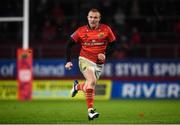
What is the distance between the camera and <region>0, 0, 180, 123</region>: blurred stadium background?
23203 millimetres

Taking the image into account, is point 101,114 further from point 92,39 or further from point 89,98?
point 92,39

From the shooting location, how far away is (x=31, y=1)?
27.4m

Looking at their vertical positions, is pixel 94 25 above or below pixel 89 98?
above

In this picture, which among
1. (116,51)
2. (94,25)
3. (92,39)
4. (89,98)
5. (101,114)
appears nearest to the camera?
(89,98)

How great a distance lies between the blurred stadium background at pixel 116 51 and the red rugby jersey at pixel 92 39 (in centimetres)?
789

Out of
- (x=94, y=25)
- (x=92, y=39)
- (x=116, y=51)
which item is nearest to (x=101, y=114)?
(x=92, y=39)

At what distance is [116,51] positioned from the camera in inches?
1011

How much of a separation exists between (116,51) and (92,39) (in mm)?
11361

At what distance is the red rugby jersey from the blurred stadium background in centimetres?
789

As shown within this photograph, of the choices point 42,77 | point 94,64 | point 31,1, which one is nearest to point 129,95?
point 42,77

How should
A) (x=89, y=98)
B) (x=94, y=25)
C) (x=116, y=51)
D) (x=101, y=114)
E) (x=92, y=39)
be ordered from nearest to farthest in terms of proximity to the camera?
(x=89, y=98)
(x=94, y=25)
(x=92, y=39)
(x=101, y=114)
(x=116, y=51)

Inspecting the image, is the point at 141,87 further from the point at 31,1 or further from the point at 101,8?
the point at 31,1

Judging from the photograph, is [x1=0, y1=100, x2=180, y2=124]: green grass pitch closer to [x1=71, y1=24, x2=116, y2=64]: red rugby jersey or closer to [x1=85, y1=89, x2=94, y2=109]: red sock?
[x1=85, y1=89, x2=94, y2=109]: red sock

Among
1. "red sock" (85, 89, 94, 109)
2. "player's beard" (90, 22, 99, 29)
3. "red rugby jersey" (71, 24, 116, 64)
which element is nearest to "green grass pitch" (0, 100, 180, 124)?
"red sock" (85, 89, 94, 109)
